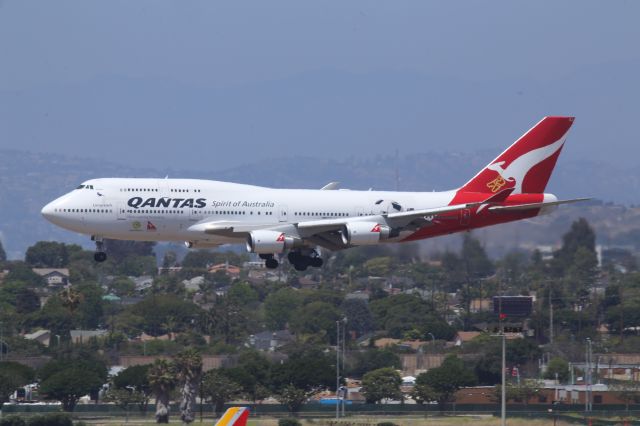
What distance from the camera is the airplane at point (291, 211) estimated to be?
75.4 m

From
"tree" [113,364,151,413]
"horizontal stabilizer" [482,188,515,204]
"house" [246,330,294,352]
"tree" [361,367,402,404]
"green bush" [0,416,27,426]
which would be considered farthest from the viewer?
"house" [246,330,294,352]

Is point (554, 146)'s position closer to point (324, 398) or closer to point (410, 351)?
point (324, 398)

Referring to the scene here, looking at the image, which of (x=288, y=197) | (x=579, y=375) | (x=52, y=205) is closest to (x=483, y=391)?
(x=579, y=375)

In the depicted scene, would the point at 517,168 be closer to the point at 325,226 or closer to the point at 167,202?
the point at 325,226

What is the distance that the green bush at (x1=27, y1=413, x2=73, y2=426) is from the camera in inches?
3452

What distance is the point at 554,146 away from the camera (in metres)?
84.2

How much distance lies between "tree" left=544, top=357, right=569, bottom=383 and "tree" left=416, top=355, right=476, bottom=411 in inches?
476

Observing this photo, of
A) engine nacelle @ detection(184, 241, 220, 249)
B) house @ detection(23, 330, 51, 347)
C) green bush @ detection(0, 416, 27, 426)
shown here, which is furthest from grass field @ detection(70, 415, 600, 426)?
house @ detection(23, 330, 51, 347)

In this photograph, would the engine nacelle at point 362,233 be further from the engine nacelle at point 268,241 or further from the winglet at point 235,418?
the winglet at point 235,418

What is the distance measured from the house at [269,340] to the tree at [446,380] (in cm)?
4909

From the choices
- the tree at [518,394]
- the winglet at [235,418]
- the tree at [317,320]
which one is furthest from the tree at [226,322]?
the winglet at [235,418]

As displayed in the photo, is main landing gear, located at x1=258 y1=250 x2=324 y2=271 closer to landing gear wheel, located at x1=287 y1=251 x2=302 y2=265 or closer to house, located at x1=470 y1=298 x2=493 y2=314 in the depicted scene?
landing gear wheel, located at x1=287 y1=251 x2=302 y2=265

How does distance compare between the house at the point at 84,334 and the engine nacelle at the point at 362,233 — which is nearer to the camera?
the engine nacelle at the point at 362,233

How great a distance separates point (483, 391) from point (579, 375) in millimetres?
14612
